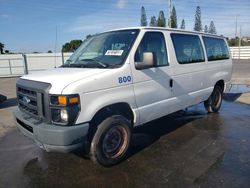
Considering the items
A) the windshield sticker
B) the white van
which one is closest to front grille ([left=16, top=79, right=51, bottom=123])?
the white van

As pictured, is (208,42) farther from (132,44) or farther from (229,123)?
(132,44)

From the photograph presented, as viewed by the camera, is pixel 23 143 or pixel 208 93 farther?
pixel 208 93

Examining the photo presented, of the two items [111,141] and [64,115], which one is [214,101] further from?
[64,115]

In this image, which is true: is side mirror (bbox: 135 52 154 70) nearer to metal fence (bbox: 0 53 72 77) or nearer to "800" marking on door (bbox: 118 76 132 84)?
"800" marking on door (bbox: 118 76 132 84)

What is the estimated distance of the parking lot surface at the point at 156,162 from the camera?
356 cm

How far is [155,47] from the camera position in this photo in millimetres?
4590

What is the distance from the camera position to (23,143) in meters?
5.22

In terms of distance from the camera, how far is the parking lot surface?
356 centimetres

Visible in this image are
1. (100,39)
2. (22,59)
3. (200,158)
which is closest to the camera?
(200,158)

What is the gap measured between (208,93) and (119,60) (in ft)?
11.0

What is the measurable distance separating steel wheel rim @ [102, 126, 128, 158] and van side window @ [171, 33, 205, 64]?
6.56 feet

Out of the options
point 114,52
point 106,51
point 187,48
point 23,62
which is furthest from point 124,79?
point 23,62

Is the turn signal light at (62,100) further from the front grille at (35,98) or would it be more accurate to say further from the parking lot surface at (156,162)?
the parking lot surface at (156,162)

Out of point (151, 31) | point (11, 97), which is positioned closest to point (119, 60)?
point (151, 31)
